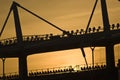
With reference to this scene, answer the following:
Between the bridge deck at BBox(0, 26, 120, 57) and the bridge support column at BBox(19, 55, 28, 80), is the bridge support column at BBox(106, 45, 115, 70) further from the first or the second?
the bridge support column at BBox(19, 55, 28, 80)

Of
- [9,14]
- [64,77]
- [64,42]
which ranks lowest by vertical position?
[64,77]

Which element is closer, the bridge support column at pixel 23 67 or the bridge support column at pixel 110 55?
the bridge support column at pixel 110 55

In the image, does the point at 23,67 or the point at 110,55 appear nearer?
the point at 110,55

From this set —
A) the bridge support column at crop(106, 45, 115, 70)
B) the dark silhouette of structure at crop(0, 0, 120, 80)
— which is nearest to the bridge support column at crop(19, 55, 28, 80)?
the dark silhouette of structure at crop(0, 0, 120, 80)

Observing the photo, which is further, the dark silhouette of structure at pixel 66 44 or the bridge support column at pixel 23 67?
the bridge support column at pixel 23 67

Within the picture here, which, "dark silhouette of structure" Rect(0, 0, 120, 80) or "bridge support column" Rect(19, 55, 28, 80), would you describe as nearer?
"dark silhouette of structure" Rect(0, 0, 120, 80)

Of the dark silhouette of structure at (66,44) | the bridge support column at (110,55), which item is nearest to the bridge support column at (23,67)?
the dark silhouette of structure at (66,44)

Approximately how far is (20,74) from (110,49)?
22353mm

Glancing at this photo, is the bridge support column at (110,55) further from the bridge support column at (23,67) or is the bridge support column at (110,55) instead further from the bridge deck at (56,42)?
the bridge support column at (23,67)

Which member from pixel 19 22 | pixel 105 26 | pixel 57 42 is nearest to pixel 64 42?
pixel 57 42

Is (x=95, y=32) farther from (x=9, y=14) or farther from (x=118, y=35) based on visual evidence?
(x=9, y=14)

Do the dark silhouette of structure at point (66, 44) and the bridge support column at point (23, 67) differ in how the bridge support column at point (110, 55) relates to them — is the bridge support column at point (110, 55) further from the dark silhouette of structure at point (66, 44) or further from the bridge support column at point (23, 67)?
the bridge support column at point (23, 67)

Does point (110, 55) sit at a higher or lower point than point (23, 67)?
→ higher

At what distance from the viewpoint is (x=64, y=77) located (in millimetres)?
115062
